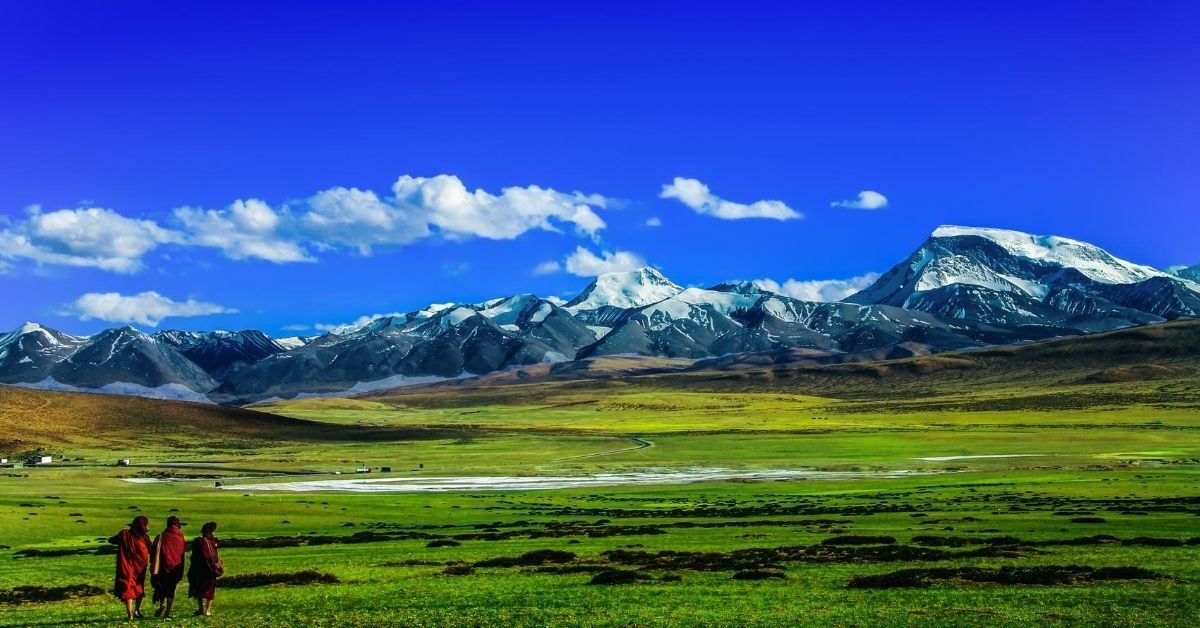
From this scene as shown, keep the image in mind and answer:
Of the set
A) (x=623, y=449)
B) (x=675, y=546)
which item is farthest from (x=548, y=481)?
(x=675, y=546)

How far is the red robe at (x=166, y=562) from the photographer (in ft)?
90.7

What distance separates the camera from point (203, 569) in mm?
27922

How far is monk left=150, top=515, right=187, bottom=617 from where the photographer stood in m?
27.7

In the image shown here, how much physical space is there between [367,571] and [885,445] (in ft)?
431

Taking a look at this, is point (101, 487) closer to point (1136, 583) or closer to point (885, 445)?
point (1136, 583)

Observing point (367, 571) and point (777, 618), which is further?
point (367, 571)

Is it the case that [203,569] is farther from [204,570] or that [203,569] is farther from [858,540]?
[858,540]

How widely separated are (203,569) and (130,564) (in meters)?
1.80

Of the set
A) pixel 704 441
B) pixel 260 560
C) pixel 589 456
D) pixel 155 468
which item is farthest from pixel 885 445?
pixel 260 560

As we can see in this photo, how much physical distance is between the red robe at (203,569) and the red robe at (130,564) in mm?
1214

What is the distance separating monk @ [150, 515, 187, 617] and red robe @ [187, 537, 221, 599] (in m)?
0.37

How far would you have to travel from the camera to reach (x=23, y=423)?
7741 inches

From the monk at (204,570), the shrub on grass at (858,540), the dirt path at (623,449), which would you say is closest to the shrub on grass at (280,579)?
the monk at (204,570)

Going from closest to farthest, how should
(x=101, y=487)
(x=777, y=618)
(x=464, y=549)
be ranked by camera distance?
(x=777, y=618) < (x=464, y=549) < (x=101, y=487)
